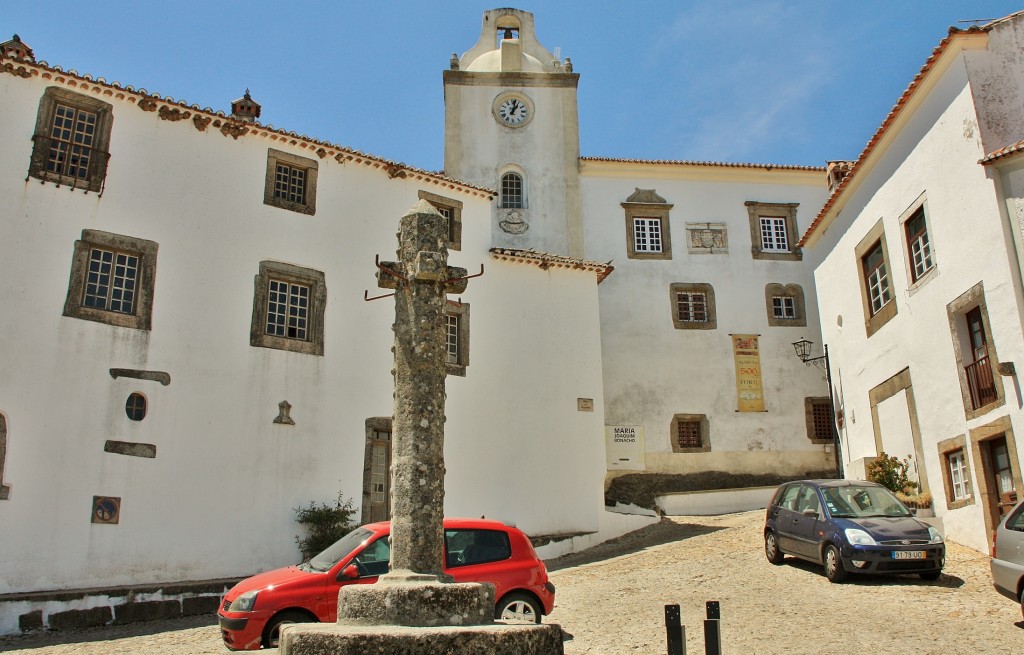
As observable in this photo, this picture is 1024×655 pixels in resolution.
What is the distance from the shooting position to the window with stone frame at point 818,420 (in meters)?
24.0

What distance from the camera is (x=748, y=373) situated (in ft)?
79.8

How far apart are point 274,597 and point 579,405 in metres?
11.0

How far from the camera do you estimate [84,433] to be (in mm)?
13578

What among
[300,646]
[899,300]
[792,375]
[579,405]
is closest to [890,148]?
[899,300]

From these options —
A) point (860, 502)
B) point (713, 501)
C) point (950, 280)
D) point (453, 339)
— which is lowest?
point (860, 502)

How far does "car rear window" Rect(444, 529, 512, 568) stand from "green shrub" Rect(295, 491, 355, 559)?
6.35 meters

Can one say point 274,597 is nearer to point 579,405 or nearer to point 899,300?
point 579,405

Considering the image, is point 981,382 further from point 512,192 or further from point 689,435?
point 512,192

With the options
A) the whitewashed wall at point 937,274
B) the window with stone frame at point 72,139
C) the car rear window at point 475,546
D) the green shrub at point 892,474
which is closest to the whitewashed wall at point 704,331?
the whitewashed wall at point 937,274

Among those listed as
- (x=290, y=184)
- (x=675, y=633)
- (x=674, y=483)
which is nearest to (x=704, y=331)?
(x=674, y=483)

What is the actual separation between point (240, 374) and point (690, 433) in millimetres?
13159

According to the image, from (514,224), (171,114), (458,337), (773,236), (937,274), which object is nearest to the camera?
(937,274)

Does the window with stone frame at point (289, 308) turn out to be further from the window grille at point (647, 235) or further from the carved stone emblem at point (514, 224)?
the window grille at point (647, 235)

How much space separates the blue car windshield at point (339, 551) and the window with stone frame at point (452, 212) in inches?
398
